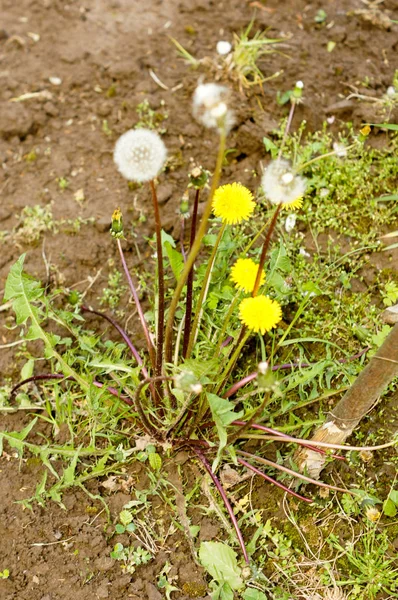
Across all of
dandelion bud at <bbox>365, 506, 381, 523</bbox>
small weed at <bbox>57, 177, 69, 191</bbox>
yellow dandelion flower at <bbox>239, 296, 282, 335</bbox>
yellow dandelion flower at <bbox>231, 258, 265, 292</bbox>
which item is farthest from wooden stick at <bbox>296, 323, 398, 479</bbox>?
small weed at <bbox>57, 177, 69, 191</bbox>

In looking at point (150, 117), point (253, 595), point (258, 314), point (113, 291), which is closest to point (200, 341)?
point (113, 291)

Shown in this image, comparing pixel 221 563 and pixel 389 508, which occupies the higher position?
pixel 389 508

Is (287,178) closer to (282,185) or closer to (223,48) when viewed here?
(282,185)

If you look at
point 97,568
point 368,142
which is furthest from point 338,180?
point 97,568

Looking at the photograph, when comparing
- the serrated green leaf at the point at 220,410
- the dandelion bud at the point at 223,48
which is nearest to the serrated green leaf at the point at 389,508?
the serrated green leaf at the point at 220,410

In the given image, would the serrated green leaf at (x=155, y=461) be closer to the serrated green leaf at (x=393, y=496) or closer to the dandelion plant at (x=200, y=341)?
the dandelion plant at (x=200, y=341)

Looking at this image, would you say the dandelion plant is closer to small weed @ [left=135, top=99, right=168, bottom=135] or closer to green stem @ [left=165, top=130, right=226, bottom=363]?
green stem @ [left=165, top=130, right=226, bottom=363]
